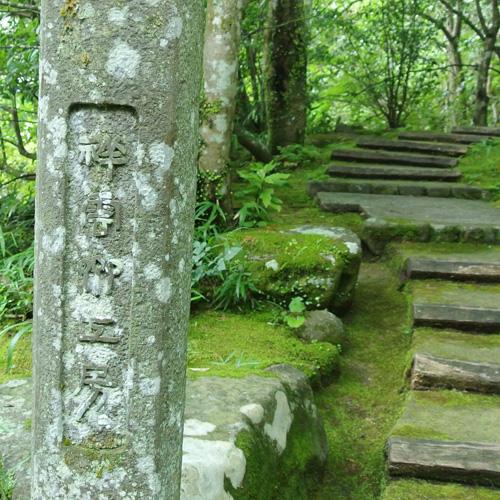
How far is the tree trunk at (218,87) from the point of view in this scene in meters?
5.37

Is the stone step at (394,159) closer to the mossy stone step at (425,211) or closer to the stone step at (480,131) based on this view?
the mossy stone step at (425,211)

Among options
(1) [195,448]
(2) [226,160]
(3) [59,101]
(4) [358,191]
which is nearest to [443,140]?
(4) [358,191]

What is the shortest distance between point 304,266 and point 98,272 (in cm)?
301

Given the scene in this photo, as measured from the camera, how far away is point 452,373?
406 cm

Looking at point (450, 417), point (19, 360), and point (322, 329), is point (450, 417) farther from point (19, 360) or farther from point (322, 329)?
point (19, 360)

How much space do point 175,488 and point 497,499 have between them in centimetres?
177

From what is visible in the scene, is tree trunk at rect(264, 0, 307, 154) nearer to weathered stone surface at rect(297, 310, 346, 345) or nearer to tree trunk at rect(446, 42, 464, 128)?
weathered stone surface at rect(297, 310, 346, 345)

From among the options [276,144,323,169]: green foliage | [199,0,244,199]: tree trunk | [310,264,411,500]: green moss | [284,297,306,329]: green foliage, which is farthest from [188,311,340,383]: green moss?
[276,144,323,169]: green foliage

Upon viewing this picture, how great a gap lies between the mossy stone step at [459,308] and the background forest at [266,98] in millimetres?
1232

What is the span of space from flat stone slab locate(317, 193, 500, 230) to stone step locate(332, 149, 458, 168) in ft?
4.16

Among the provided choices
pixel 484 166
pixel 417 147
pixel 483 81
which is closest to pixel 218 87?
pixel 484 166

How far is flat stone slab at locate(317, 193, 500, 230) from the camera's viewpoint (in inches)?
236

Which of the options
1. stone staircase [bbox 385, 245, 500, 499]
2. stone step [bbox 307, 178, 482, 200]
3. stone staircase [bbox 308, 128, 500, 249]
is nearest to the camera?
stone staircase [bbox 385, 245, 500, 499]

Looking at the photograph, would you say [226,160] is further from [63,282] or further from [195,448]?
[63,282]
